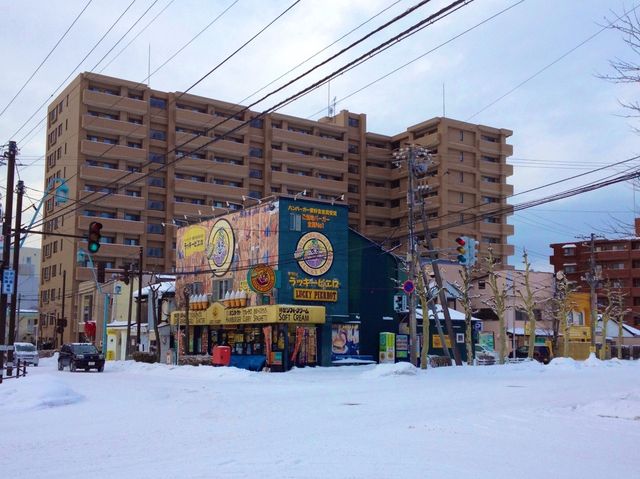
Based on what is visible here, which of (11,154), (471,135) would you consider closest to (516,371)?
(11,154)

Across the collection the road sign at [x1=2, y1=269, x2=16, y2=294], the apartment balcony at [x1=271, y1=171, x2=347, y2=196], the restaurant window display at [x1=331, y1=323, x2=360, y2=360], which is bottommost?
the restaurant window display at [x1=331, y1=323, x2=360, y2=360]

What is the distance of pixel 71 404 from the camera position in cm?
1984

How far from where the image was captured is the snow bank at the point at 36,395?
61.8 ft

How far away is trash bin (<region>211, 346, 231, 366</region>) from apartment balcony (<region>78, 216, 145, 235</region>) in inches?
1659

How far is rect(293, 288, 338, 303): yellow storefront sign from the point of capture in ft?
130

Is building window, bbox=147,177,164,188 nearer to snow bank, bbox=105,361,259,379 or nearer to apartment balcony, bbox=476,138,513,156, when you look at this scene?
snow bank, bbox=105,361,259,379

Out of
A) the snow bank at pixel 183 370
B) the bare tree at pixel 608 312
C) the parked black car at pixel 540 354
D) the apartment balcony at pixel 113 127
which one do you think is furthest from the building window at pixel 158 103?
the bare tree at pixel 608 312

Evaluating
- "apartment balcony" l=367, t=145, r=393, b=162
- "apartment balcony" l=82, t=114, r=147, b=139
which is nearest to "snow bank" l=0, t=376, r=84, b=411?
"apartment balcony" l=82, t=114, r=147, b=139

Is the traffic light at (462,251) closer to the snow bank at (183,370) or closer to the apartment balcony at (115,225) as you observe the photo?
the snow bank at (183,370)

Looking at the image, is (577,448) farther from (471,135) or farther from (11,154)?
(471,135)

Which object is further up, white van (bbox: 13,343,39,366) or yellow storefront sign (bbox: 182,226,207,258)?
yellow storefront sign (bbox: 182,226,207,258)

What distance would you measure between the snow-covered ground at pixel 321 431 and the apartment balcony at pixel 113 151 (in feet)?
184

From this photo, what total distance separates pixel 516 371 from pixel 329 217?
1404 centimetres

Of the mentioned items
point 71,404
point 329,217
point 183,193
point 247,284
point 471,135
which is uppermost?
point 471,135
